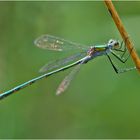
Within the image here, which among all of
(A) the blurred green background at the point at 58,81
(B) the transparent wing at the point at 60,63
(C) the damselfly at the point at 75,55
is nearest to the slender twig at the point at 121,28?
(C) the damselfly at the point at 75,55

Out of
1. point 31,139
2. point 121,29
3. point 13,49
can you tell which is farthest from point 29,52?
point 121,29

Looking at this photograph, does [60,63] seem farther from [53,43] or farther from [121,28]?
[121,28]

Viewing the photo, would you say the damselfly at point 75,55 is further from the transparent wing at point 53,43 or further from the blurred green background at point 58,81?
the blurred green background at point 58,81

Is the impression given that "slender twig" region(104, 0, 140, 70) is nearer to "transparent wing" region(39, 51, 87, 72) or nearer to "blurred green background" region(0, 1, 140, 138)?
"transparent wing" region(39, 51, 87, 72)

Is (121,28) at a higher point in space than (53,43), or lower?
lower

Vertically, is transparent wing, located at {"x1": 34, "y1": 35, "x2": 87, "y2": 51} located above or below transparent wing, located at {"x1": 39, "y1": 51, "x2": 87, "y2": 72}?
above

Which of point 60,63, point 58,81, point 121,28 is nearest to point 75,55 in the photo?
point 60,63

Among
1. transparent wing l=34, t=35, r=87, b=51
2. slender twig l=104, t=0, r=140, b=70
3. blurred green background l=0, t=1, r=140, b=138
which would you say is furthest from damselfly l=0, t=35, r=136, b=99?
blurred green background l=0, t=1, r=140, b=138

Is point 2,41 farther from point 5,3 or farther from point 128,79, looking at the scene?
point 128,79
